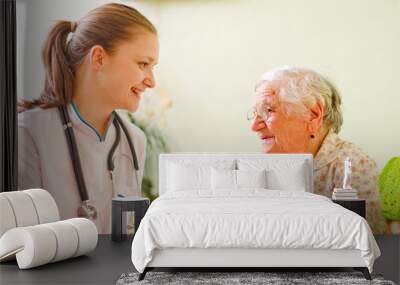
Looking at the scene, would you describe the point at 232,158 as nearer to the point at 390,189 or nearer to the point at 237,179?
the point at 237,179

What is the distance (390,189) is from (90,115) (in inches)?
136

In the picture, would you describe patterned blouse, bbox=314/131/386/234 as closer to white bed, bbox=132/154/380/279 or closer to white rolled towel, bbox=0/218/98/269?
white bed, bbox=132/154/380/279

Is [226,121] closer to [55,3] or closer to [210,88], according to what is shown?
[210,88]

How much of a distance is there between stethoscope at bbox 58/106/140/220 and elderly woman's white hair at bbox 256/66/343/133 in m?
1.61

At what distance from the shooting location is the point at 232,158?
7.00m

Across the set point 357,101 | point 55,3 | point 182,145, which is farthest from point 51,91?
point 357,101

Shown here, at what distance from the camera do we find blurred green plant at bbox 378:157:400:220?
7.11 meters

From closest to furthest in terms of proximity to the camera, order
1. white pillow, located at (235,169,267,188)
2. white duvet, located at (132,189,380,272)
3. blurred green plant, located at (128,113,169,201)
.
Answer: white duvet, located at (132,189,380,272) → white pillow, located at (235,169,267,188) → blurred green plant, located at (128,113,169,201)

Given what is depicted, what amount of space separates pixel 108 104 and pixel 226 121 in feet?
4.40

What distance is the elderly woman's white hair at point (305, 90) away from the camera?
282 inches

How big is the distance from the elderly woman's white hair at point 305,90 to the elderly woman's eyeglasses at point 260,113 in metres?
0.19

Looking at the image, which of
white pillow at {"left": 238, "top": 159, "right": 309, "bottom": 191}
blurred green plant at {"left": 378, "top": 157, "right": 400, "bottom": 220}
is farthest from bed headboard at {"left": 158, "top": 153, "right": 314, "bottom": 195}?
blurred green plant at {"left": 378, "top": 157, "right": 400, "bottom": 220}

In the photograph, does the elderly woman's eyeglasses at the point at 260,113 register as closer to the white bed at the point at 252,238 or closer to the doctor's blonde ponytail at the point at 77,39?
the doctor's blonde ponytail at the point at 77,39

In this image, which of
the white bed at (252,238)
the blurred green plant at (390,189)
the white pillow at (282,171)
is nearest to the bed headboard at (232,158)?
the white pillow at (282,171)
